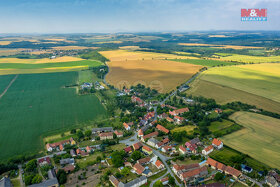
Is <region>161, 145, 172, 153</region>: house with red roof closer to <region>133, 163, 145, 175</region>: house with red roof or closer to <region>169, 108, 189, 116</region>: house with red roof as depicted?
<region>133, 163, 145, 175</region>: house with red roof

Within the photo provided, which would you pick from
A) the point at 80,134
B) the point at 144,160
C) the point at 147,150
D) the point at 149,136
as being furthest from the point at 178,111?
the point at 80,134

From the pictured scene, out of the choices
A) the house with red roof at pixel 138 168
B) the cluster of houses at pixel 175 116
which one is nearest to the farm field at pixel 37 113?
the cluster of houses at pixel 175 116

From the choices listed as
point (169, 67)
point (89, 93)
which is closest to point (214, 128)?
point (89, 93)

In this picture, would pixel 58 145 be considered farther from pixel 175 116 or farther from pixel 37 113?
pixel 175 116

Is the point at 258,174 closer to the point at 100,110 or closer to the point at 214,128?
the point at 214,128

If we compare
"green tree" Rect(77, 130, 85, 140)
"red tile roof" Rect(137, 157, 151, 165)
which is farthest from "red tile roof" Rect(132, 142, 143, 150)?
"green tree" Rect(77, 130, 85, 140)

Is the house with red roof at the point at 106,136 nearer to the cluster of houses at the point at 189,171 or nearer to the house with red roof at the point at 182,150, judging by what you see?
the house with red roof at the point at 182,150
